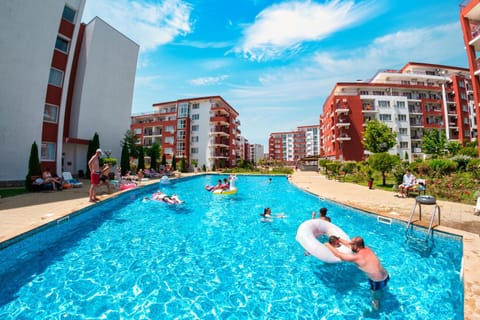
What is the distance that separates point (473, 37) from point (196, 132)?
42.2 metres

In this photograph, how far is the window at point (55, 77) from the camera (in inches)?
696

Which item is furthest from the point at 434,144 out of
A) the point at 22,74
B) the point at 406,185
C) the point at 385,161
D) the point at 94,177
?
the point at 22,74

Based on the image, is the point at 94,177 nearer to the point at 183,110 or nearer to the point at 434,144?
the point at 183,110

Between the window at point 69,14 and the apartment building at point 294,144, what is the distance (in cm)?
9044

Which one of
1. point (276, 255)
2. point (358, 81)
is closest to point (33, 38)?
point (276, 255)

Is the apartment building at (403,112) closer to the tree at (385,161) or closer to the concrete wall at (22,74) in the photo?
the tree at (385,161)

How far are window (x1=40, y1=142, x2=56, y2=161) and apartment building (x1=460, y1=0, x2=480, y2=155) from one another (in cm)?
3583

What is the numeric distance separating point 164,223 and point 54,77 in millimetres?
18346

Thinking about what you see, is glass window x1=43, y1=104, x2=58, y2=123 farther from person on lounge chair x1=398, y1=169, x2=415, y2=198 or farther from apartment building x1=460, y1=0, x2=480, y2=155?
apartment building x1=460, y1=0, x2=480, y2=155

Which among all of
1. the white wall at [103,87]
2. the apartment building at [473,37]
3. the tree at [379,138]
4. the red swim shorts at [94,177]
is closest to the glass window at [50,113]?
the white wall at [103,87]

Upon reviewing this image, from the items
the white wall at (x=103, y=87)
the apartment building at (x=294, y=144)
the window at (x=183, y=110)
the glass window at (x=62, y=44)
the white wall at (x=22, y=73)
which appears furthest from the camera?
the apartment building at (x=294, y=144)

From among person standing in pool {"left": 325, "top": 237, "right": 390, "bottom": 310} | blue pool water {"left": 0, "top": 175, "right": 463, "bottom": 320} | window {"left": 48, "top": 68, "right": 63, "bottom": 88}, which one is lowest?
blue pool water {"left": 0, "top": 175, "right": 463, "bottom": 320}

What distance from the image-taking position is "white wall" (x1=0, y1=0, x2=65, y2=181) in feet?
48.0

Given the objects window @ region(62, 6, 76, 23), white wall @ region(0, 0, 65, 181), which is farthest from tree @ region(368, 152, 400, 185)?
window @ region(62, 6, 76, 23)
